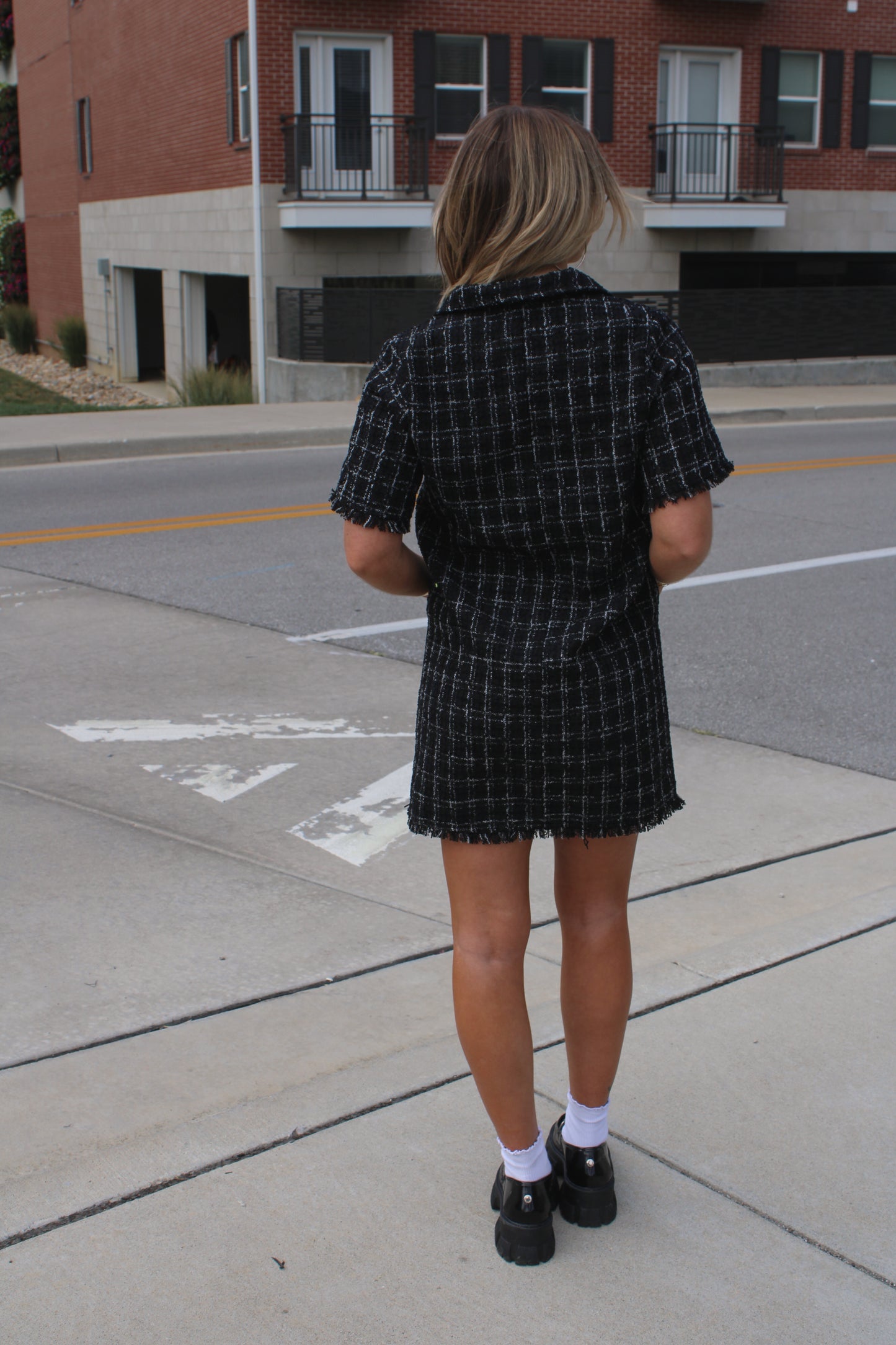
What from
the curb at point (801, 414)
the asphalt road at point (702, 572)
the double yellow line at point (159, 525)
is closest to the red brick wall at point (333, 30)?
the curb at point (801, 414)

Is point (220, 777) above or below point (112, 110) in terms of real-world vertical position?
below

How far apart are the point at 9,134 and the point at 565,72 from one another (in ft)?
64.8

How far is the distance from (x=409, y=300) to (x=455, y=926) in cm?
1770

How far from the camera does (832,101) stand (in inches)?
926

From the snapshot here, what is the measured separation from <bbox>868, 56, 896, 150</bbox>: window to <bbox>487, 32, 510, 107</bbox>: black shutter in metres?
6.82

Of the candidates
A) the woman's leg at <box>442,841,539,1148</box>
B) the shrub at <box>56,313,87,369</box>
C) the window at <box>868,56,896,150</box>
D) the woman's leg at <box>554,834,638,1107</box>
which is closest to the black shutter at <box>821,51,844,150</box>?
the window at <box>868,56,896,150</box>

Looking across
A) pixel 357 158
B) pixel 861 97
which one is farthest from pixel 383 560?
pixel 861 97

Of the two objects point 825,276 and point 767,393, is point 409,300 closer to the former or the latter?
point 767,393

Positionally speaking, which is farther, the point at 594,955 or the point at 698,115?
the point at 698,115

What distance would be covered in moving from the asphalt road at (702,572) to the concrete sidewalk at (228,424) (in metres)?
0.35

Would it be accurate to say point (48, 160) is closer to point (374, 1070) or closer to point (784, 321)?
point (784, 321)

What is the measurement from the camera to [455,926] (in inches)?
94.6

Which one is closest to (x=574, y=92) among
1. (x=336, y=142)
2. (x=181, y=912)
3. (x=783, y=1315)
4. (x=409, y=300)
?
(x=336, y=142)

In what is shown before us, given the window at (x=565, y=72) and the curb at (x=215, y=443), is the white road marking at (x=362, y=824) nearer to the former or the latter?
the curb at (x=215, y=443)
